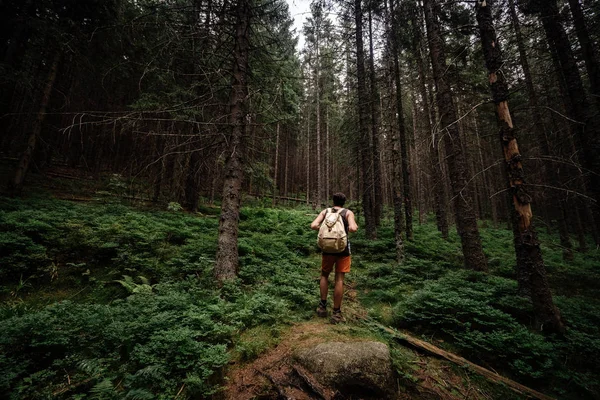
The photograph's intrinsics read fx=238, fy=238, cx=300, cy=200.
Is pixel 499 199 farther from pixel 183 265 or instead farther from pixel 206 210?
pixel 183 265

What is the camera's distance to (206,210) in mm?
12852

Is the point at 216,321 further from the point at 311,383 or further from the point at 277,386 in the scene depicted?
the point at 311,383

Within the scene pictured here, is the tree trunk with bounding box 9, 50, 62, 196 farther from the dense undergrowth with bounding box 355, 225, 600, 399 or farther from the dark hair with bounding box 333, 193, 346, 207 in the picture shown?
the dense undergrowth with bounding box 355, 225, 600, 399

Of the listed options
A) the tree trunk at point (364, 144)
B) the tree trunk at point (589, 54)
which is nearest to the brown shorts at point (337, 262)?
the tree trunk at point (364, 144)

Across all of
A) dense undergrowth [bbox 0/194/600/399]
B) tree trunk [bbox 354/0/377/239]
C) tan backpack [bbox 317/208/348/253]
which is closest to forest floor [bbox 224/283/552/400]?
dense undergrowth [bbox 0/194/600/399]

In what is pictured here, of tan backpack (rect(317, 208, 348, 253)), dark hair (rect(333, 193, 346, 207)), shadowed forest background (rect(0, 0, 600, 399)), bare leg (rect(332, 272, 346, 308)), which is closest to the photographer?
shadowed forest background (rect(0, 0, 600, 399))

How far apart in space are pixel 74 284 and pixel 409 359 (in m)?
6.30

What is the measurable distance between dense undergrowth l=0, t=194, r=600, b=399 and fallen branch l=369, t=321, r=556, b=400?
239mm

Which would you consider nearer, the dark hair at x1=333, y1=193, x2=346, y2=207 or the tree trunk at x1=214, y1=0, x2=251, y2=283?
the dark hair at x1=333, y1=193, x2=346, y2=207

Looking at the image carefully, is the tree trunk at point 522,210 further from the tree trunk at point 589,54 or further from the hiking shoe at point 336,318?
the tree trunk at point 589,54

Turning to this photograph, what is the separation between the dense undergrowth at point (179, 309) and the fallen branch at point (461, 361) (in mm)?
239

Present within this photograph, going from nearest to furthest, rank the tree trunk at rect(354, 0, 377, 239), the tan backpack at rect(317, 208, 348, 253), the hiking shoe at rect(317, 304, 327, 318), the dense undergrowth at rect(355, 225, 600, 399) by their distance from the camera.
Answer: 1. the dense undergrowth at rect(355, 225, 600, 399)
2. the tan backpack at rect(317, 208, 348, 253)
3. the hiking shoe at rect(317, 304, 327, 318)
4. the tree trunk at rect(354, 0, 377, 239)

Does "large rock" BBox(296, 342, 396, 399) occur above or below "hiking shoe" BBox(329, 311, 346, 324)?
below

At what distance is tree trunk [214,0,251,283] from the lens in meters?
5.34
